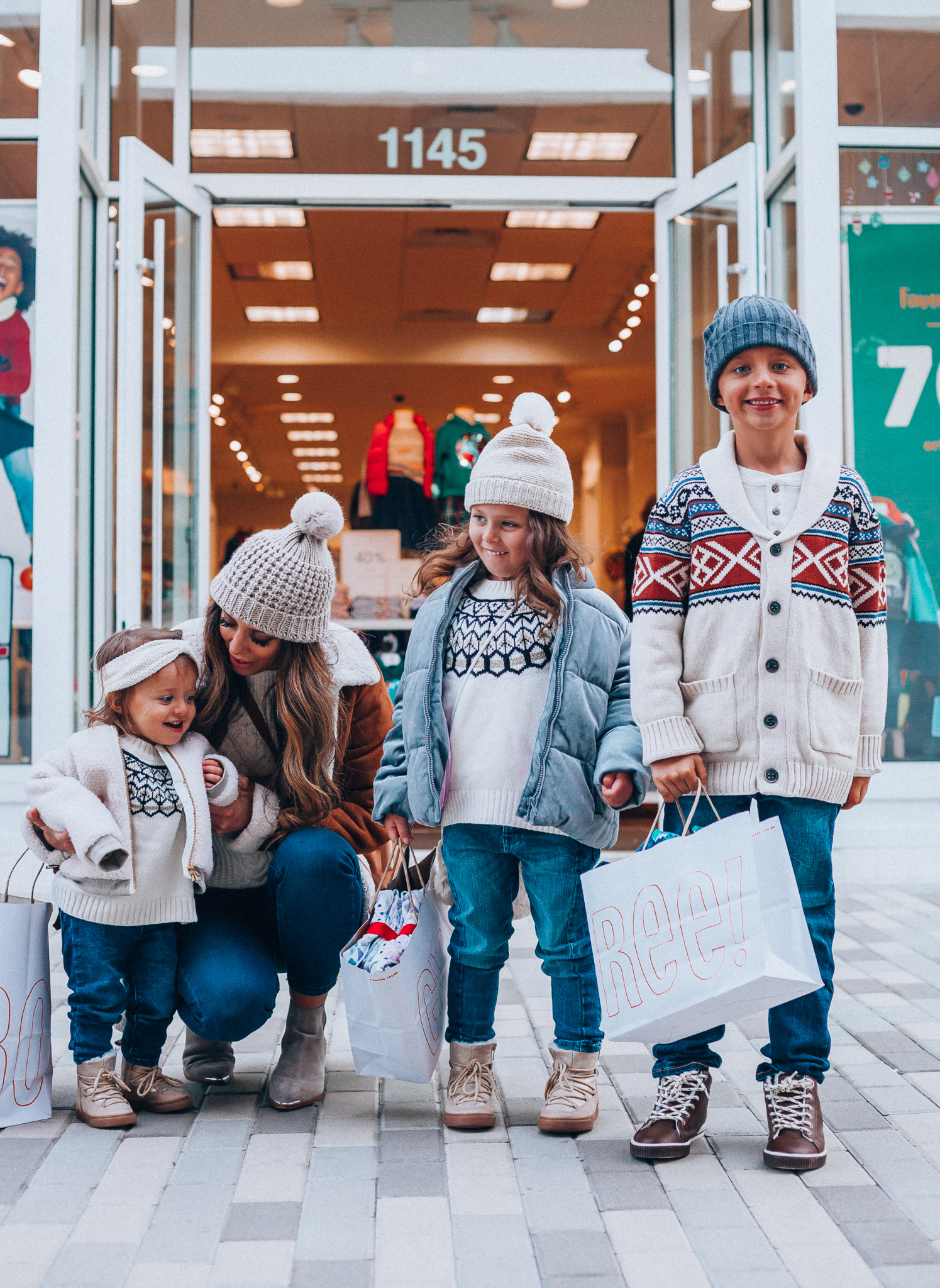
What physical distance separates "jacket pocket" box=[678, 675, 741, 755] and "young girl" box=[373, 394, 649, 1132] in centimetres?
15

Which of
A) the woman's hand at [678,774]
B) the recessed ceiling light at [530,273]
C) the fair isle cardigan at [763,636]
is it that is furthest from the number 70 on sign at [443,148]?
the woman's hand at [678,774]

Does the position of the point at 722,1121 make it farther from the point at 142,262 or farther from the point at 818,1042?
the point at 142,262

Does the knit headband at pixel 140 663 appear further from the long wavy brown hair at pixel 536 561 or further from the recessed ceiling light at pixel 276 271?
the recessed ceiling light at pixel 276 271

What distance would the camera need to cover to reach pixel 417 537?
7.13 meters

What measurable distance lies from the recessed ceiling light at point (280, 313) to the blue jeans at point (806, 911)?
880 centimetres

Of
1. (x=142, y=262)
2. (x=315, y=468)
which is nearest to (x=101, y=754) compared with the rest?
(x=142, y=262)

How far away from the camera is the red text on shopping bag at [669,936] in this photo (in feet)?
6.97

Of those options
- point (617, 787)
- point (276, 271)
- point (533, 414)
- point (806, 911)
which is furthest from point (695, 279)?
point (276, 271)

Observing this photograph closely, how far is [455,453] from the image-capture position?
723 centimetres

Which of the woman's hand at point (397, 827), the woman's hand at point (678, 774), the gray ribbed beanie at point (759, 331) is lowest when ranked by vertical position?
the woman's hand at point (397, 827)

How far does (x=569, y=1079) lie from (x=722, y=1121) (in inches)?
12.6

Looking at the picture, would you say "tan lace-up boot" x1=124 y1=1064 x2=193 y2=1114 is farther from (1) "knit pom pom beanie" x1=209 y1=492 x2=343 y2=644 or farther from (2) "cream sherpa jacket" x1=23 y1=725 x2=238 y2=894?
(1) "knit pom pom beanie" x1=209 y1=492 x2=343 y2=644

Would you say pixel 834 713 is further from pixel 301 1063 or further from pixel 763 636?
pixel 301 1063

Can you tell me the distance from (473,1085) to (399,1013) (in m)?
0.24
